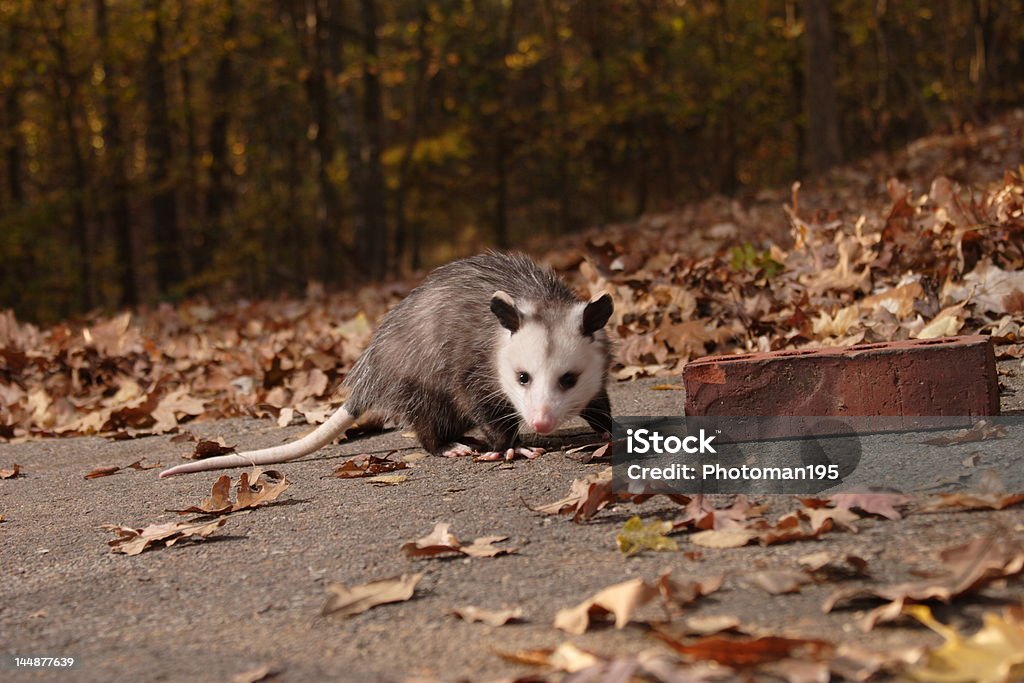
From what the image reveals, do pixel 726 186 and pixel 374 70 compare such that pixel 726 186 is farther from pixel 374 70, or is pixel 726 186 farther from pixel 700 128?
pixel 374 70

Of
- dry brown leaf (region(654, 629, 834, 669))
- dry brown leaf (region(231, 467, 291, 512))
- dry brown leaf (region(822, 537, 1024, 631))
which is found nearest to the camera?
dry brown leaf (region(654, 629, 834, 669))

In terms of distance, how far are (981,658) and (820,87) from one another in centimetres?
1120

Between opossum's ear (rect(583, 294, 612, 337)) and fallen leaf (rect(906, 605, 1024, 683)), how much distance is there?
76.8 inches

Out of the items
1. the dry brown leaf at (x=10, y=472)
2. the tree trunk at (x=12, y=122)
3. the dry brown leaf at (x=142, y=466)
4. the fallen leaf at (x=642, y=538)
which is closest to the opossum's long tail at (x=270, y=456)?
the dry brown leaf at (x=142, y=466)

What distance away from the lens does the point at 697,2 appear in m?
17.0

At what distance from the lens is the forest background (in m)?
13.1

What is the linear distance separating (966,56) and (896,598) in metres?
19.3

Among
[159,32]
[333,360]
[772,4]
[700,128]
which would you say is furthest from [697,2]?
[333,360]

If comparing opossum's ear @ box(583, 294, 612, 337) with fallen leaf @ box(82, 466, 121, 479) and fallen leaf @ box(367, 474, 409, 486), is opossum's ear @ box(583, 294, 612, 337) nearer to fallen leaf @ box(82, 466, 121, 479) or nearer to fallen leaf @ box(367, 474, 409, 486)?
fallen leaf @ box(367, 474, 409, 486)

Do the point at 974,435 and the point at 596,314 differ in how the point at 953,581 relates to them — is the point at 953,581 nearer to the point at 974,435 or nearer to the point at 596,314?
the point at 974,435

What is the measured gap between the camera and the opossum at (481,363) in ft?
11.2

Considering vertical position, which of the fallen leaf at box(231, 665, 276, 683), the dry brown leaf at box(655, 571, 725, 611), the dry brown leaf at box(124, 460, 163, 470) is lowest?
the fallen leaf at box(231, 665, 276, 683)

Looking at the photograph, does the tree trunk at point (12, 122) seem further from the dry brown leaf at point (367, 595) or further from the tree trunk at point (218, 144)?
the dry brown leaf at point (367, 595)

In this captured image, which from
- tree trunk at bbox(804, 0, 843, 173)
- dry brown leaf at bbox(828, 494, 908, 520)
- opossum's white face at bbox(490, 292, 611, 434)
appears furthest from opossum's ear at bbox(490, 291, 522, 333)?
tree trunk at bbox(804, 0, 843, 173)
